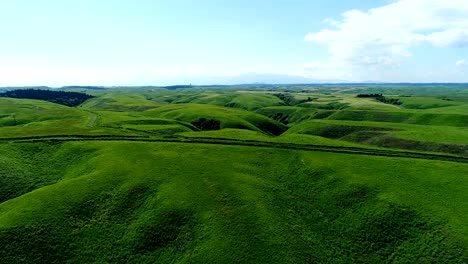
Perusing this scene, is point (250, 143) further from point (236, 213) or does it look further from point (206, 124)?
point (206, 124)

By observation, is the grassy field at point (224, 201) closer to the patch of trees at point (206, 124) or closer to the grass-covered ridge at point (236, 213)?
the grass-covered ridge at point (236, 213)

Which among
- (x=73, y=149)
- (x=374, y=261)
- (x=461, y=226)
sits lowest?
(x=374, y=261)

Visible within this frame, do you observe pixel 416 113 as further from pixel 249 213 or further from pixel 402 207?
pixel 249 213

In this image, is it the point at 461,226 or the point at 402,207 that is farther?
the point at 402,207

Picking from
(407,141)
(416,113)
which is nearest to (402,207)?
(407,141)

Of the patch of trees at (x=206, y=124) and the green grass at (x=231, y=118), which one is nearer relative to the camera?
the patch of trees at (x=206, y=124)

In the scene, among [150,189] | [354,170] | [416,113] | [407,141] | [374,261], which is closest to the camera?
[374,261]

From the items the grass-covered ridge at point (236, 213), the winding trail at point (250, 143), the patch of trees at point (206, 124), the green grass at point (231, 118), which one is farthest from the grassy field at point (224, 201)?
the green grass at point (231, 118)
